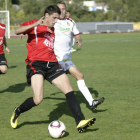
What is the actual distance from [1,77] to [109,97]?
524 cm

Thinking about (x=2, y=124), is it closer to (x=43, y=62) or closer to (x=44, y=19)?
(x=43, y=62)

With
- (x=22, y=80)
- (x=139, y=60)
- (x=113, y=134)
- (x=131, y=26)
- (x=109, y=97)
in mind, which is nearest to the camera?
(x=113, y=134)

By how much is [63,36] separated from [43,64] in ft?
5.51

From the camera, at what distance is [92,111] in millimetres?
7145

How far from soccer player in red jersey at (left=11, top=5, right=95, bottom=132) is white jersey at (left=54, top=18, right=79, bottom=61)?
1.39 metres

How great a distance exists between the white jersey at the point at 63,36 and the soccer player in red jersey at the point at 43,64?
4.55 ft

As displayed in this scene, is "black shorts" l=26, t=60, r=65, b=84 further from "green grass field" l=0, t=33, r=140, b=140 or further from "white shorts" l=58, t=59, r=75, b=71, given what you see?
"white shorts" l=58, t=59, r=75, b=71

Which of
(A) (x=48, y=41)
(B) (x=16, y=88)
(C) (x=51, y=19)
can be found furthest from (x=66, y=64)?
(B) (x=16, y=88)

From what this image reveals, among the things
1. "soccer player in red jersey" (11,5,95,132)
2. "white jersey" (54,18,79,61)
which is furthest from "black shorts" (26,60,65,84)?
"white jersey" (54,18,79,61)

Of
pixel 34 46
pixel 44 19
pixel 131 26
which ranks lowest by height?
pixel 131 26

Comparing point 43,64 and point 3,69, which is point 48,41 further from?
point 3,69

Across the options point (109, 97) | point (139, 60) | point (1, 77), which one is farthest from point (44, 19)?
point (139, 60)

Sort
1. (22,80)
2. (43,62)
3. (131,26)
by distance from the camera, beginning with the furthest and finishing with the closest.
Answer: (131,26) < (22,80) < (43,62)

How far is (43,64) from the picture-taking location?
593 cm
